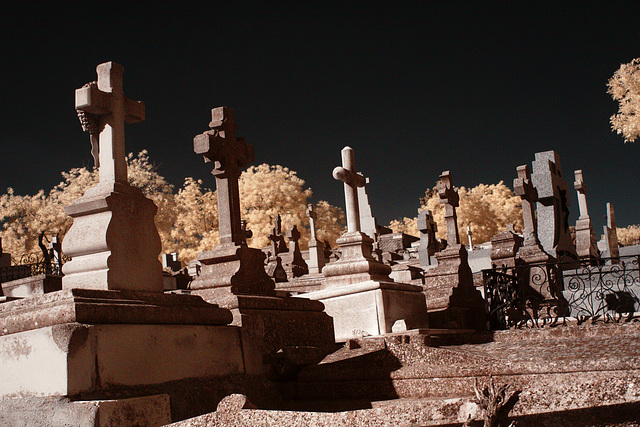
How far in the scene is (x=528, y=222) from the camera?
57.3 ft

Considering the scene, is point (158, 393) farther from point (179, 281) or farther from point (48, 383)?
point (179, 281)

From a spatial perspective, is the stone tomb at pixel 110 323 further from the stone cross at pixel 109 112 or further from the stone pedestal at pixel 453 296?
the stone pedestal at pixel 453 296

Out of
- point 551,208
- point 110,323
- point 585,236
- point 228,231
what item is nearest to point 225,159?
point 228,231

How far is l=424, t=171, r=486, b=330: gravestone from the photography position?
10.2m

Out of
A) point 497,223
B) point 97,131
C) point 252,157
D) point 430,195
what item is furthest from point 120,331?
point 430,195

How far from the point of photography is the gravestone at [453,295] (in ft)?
33.4

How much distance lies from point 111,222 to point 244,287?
236 cm

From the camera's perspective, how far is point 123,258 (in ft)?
16.5

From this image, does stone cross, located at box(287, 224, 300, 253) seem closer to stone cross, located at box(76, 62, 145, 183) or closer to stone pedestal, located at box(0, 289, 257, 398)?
stone cross, located at box(76, 62, 145, 183)

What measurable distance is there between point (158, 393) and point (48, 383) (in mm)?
799

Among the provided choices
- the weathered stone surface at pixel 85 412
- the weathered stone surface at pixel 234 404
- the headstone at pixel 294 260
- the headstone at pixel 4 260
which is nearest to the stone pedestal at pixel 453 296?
the weathered stone surface at pixel 85 412

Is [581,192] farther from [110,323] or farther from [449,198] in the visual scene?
[110,323]

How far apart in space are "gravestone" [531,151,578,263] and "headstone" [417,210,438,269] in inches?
350

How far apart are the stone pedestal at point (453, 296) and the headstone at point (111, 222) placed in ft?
19.7
